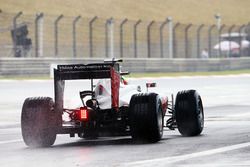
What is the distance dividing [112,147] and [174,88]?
21.6 m

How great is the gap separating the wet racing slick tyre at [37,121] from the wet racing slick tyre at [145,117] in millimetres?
1171

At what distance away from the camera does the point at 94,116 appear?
45.0ft

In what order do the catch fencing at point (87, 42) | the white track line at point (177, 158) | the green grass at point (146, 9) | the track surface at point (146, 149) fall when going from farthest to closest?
the green grass at point (146, 9), the catch fencing at point (87, 42), the track surface at point (146, 149), the white track line at point (177, 158)

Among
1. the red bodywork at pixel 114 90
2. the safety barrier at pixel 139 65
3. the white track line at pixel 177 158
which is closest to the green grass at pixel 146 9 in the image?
the safety barrier at pixel 139 65

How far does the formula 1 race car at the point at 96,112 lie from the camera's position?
1340cm

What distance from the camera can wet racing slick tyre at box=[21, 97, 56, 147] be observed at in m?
13.6

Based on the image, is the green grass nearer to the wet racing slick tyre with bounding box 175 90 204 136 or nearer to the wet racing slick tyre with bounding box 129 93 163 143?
the wet racing slick tyre with bounding box 175 90 204 136

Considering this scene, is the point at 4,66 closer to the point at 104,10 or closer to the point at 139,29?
the point at 139,29

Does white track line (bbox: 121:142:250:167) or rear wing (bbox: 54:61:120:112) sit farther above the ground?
rear wing (bbox: 54:61:120:112)

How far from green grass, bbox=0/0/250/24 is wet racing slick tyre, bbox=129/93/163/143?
55613 millimetres

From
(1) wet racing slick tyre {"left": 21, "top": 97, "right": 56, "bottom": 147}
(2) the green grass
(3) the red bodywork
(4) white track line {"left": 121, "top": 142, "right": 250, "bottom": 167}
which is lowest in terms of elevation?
(4) white track line {"left": 121, "top": 142, "right": 250, "bottom": 167}

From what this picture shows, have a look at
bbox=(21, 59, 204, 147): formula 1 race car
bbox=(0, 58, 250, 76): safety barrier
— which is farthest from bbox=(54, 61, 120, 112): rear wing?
bbox=(0, 58, 250, 76): safety barrier

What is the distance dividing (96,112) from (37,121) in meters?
0.82

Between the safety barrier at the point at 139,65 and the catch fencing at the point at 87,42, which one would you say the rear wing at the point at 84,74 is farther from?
the catch fencing at the point at 87,42
